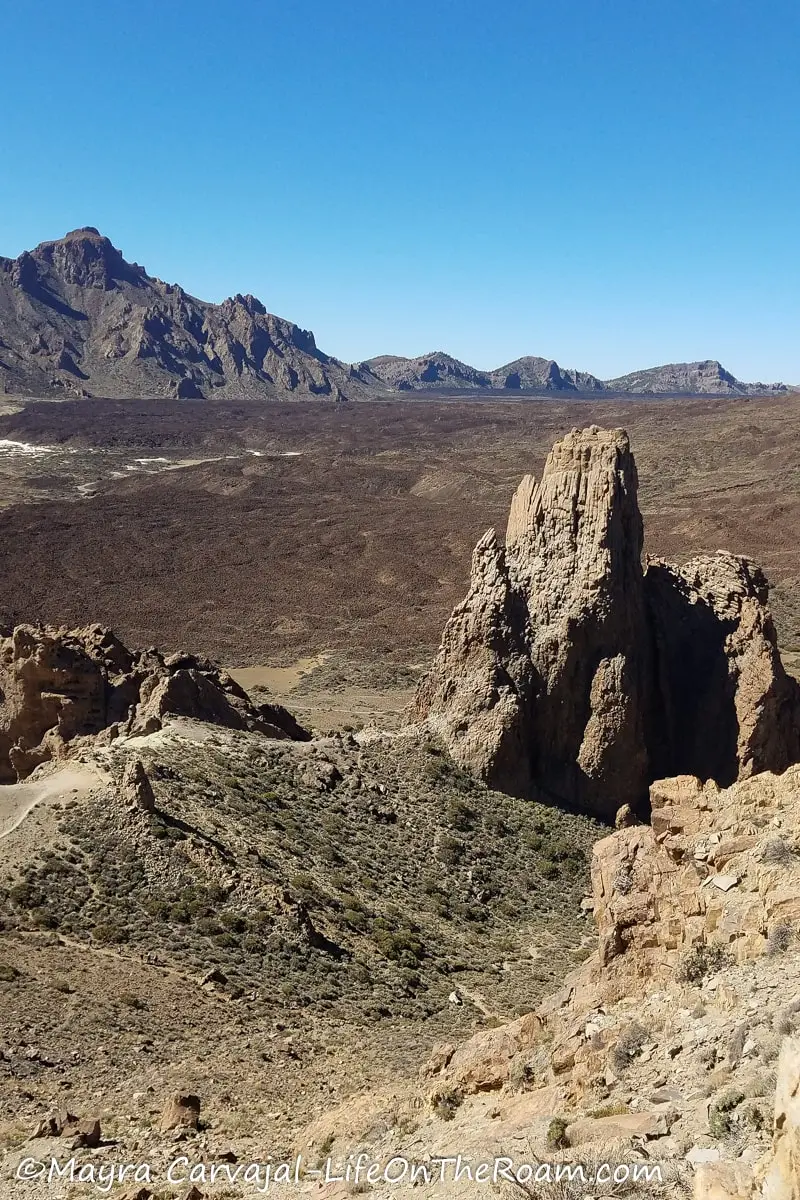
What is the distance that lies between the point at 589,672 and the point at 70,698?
14.2m

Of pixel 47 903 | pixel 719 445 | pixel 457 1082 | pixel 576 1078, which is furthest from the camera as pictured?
pixel 719 445

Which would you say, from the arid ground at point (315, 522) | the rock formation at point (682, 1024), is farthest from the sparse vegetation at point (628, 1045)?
the arid ground at point (315, 522)

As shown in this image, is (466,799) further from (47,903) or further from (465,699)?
(47,903)

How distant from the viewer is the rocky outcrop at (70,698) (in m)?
27.1

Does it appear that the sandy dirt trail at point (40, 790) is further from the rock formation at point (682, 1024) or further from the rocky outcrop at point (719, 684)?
the rocky outcrop at point (719, 684)

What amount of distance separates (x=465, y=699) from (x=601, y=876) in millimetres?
12402

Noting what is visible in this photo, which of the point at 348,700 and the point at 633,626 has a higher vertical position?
the point at 633,626

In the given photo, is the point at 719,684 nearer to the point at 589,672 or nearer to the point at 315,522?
the point at 589,672

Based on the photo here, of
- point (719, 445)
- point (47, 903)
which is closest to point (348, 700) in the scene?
point (47, 903)

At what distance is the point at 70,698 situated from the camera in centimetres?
2759

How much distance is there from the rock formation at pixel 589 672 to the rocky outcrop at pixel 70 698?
6442mm

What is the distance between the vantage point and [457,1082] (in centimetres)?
1170

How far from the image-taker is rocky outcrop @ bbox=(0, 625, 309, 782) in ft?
88.9

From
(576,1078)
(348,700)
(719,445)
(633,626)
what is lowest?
(348,700)
